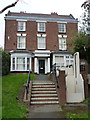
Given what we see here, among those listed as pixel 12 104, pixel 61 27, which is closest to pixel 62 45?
pixel 61 27

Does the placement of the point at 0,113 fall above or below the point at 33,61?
below

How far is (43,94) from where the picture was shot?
1220cm

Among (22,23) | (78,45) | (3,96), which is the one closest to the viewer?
(3,96)

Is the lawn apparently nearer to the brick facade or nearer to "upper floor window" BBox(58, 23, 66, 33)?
the brick facade

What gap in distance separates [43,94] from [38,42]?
17.8 m

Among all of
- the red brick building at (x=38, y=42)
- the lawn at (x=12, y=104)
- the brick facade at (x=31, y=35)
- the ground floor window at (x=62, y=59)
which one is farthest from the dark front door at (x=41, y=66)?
the lawn at (x=12, y=104)

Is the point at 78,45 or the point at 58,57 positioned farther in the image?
the point at 58,57

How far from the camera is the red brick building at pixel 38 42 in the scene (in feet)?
90.6

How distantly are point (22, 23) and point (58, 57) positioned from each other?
8027 millimetres

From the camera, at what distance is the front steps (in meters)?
11.4

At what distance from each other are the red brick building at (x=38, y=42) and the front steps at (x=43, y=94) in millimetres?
13939

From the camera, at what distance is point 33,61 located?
28422 millimetres

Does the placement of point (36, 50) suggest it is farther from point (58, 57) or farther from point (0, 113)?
point (0, 113)

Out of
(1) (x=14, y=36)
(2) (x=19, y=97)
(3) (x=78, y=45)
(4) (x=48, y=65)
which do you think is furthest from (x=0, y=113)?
(1) (x=14, y=36)
